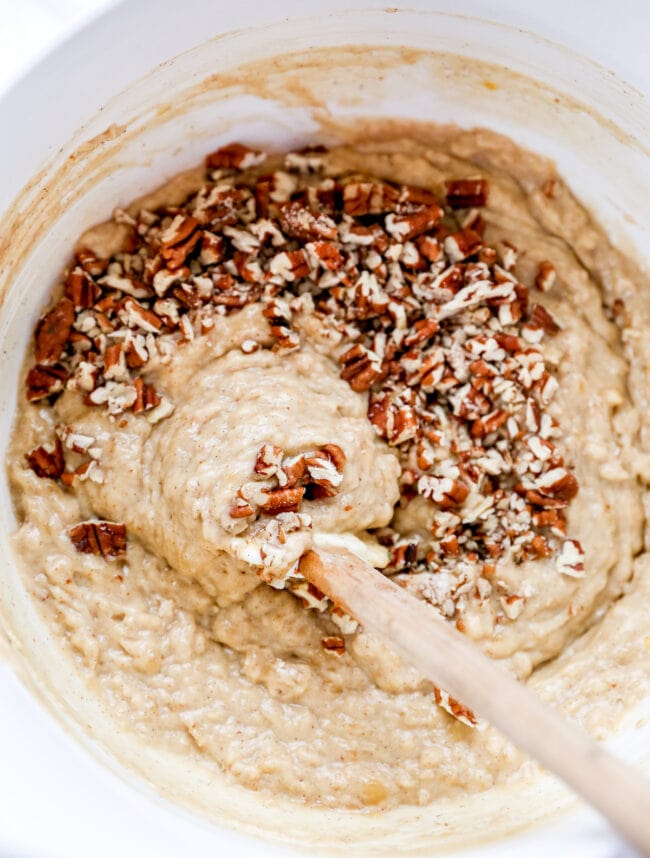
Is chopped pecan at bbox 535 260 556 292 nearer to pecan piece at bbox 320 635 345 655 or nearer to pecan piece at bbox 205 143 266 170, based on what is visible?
pecan piece at bbox 205 143 266 170

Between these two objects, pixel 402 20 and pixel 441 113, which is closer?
pixel 402 20

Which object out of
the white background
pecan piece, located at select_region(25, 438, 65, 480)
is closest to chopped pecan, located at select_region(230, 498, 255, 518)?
pecan piece, located at select_region(25, 438, 65, 480)

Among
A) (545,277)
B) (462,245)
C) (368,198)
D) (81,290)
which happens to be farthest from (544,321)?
(81,290)

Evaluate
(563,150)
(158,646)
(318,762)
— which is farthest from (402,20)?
(318,762)

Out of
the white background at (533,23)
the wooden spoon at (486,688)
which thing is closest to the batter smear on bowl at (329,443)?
the wooden spoon at (486,688)

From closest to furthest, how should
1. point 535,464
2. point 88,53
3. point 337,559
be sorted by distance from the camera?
point 88,53 < point 337,559 < point 535,464

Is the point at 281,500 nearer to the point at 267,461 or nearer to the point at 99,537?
the point at 267,461

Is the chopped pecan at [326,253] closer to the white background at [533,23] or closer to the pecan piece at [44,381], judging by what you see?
the white background at [533,23]

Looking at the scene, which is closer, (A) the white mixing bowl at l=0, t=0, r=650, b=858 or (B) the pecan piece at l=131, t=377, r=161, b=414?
(A) the white mixing bowl at l=0, t=0, r=650, b=858

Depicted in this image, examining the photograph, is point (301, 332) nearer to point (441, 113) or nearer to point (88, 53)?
point (441, 113)
